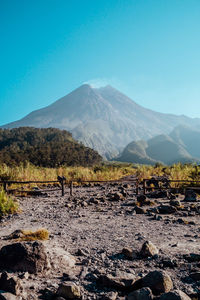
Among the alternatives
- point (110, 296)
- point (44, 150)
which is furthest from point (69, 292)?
point (44, 150)

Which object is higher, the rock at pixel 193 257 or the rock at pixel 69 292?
the rock at pixel 69 292

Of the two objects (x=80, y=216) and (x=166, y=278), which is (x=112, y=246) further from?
(x=80, y=216)

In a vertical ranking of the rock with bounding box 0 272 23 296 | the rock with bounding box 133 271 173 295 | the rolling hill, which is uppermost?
the rolling hill

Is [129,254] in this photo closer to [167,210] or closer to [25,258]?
[25,258]

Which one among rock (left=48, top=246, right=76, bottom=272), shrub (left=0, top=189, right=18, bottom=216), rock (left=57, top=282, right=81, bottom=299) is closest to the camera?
rock (left=57, top=282, right=81, bottom=299)

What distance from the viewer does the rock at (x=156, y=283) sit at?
9.71ft

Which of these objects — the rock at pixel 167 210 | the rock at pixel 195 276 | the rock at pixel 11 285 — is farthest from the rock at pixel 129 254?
the rock at pixel 167 210

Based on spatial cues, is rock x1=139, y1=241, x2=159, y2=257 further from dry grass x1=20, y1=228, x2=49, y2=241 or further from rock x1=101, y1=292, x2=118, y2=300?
dry grass x1=20, y1=228, x2=49, y2=241

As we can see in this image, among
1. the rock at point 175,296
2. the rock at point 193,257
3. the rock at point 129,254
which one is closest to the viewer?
the rock at point 175,296

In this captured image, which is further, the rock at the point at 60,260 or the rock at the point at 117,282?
the rock at the point at 60,260

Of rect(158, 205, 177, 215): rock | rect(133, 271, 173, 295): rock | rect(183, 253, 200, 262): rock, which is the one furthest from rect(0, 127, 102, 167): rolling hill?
rect(133, 271, 173, 295): rock

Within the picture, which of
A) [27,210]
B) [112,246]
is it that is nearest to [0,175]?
[27,210]

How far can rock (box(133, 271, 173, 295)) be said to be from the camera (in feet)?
9.71

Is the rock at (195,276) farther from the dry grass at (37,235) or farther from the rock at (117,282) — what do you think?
the dry grass at (37,235)
